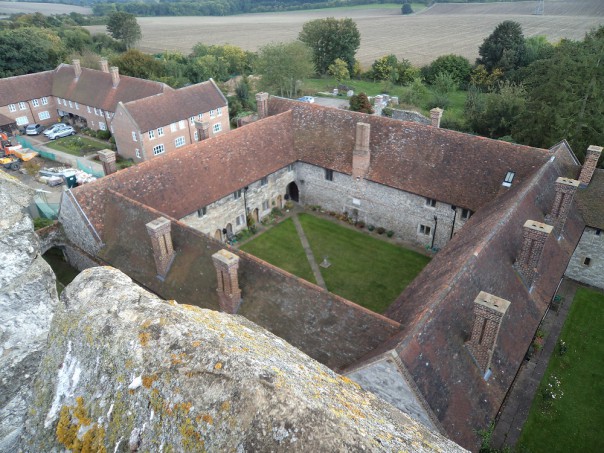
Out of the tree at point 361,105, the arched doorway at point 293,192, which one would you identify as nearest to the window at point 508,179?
the arched doorway at point 293,192

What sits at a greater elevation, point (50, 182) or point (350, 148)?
point (350, 148)

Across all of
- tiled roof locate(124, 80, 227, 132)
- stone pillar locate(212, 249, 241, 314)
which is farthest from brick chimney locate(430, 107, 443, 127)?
tiled roof locate(124, 80, 227, 132)

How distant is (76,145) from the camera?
188 feet

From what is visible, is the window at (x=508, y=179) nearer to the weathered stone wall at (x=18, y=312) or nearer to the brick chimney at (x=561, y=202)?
the brick chimney at (x=561, y=202)

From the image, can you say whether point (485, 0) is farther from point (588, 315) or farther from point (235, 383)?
point (235, 383)

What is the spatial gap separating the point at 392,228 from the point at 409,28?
375 feet

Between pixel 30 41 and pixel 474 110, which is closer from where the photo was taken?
pixel 474 110

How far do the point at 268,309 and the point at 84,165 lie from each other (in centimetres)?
3885

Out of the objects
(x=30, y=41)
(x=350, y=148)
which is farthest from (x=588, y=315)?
(x=30, y=41)

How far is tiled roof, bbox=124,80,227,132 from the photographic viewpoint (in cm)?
4981

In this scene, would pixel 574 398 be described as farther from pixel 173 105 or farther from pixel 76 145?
pixel 76 145

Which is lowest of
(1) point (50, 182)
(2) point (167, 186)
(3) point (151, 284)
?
(1) point (50, 182)

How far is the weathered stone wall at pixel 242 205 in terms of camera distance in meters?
32.2

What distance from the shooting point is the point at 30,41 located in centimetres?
7194
